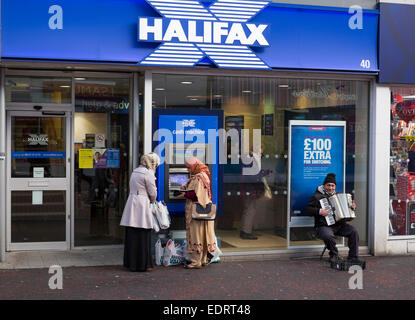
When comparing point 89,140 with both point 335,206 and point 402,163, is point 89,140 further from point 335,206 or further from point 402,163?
point 402,163

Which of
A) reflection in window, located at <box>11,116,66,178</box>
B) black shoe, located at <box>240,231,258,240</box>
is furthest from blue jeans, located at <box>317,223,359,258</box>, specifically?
reflection in window, located at <box>11,116,66,178</box>

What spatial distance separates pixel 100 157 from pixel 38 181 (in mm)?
1041

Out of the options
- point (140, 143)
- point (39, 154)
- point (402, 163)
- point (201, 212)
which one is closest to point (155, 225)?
point (201, 212)

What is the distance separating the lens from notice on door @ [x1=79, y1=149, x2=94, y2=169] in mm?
9477

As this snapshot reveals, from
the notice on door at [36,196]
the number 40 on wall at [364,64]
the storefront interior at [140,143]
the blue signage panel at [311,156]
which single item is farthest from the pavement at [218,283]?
the number 40 on wall at [364,64]

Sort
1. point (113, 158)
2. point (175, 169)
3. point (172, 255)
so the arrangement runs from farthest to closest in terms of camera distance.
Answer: point (113, 158), point (175, 169), point (172, 255)

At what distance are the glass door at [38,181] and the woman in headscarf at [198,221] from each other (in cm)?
219

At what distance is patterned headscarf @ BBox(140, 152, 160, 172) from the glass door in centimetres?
177

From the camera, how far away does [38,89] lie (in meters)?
9.23

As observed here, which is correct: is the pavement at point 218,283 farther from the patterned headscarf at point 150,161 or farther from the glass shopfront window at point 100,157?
the patterned headscarf at point 150,161

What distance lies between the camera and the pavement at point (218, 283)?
6949 mm

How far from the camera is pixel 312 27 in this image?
9117 mm

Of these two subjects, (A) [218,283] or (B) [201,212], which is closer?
(A) [218,283]

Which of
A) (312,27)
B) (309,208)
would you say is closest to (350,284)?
(309,208)
